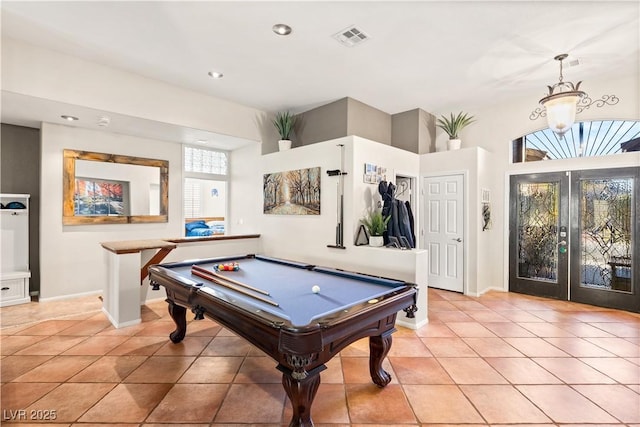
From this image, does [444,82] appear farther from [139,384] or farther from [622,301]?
[139,384]

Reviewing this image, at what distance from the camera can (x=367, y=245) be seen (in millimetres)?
4141

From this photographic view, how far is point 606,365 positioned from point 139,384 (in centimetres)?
403

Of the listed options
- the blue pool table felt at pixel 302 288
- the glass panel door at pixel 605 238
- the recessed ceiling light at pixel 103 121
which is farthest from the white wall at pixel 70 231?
the glass panel door at pixel 605 238

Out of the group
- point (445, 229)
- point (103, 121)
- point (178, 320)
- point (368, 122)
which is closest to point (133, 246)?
point (178, 320)

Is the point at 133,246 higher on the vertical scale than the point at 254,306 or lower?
higher

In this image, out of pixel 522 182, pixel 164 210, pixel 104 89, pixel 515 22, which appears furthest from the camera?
pixel 164 210

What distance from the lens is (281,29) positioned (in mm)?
2990

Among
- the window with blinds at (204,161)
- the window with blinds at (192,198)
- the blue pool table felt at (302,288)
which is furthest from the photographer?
the window with blinds at (192,198)

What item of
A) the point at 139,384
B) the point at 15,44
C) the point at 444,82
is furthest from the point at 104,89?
the point at 444,82

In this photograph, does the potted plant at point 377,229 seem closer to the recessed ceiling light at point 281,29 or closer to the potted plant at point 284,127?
the potted plant at point 284,127

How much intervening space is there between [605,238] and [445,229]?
214cm

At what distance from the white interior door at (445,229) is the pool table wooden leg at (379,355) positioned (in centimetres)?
321

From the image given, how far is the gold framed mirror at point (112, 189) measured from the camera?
455 centimetres

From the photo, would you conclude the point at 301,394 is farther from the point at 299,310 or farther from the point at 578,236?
the point at 578,236
